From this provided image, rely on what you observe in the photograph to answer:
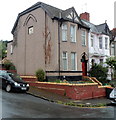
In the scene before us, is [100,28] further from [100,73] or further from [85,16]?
[100,73]

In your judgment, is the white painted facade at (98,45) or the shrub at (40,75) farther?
the white painted facade at (98,45)

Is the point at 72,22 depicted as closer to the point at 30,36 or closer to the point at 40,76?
the point at 30,36

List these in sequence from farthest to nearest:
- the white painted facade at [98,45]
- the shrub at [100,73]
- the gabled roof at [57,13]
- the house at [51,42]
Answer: the white painted facade at [98,45]
the shrub at [100,73]
the gabled roof at [57,13]
the house at [51,42]

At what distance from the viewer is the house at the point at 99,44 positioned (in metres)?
24.1

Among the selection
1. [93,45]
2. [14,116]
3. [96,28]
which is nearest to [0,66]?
[93,45]

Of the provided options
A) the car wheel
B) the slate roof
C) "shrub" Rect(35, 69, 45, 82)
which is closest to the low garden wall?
"shrub" Rect(35, 69, 45, 82)

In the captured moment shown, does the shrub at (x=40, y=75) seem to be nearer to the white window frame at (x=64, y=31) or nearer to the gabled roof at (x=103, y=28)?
the white window frame at (x=64, y=31)

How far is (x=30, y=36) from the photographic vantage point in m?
22.1

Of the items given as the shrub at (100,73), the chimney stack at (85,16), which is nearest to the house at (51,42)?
the shrub at (100,73)

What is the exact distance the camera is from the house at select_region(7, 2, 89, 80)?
1947 cm

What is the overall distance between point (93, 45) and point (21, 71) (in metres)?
10.2

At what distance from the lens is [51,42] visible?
64.5ft

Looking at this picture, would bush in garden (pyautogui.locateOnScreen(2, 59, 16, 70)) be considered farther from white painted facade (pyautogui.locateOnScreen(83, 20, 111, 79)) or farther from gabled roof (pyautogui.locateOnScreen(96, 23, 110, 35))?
gabled roof (pyautogui.locateOnScreen(96, 23, 110, 35))

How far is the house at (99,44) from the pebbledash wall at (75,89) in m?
7.34
